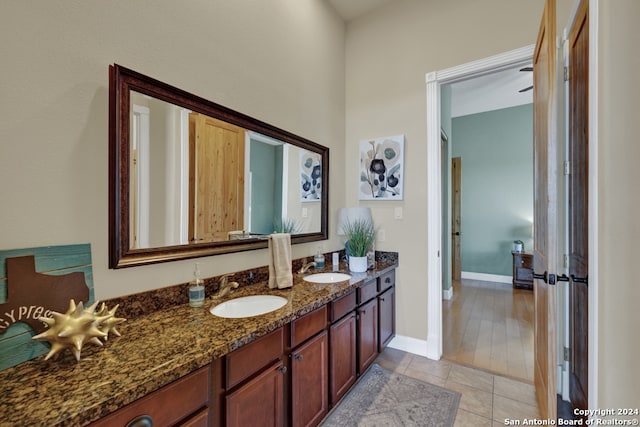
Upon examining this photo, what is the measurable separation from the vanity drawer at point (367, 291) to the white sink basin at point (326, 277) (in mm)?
130

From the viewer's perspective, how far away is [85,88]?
1102mm

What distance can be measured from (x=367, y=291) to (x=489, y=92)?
4.06 m

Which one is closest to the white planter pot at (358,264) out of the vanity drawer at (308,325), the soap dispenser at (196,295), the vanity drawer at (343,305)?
the vanity drawer at (343,305)

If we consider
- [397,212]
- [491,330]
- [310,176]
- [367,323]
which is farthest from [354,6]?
[491,330]

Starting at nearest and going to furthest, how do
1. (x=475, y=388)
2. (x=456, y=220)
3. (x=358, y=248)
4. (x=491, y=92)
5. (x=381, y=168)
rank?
(x=475, y=388), (x=358, y=248), (x=381, y=168), (x=491, y=92), (x=456, y=220)

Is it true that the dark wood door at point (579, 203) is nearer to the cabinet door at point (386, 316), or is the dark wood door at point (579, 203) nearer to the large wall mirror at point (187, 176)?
the cabinet door at point (386, 316)

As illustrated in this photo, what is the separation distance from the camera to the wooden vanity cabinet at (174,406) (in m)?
0.73

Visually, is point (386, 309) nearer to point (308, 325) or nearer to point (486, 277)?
point (308, 325)

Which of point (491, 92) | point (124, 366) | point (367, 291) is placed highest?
point (491, 92)

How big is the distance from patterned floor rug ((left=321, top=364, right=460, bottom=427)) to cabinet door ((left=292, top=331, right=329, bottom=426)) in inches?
9.5

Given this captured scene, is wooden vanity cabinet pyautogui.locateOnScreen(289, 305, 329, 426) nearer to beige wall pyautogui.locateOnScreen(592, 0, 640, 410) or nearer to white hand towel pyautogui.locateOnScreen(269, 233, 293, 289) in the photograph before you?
white hand towel pyautogui.locateOnScreen(269, 233, 293, 289)

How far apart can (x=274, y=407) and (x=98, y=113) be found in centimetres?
144

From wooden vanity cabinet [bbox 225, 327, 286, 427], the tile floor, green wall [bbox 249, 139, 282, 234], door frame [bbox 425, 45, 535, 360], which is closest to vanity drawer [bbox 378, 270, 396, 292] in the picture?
door frame [bbox 425, 45, 535, 360]

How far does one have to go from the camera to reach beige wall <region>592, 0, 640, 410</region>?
87cm
